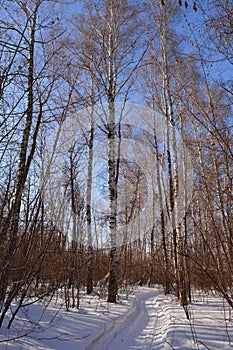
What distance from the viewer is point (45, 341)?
135 inches

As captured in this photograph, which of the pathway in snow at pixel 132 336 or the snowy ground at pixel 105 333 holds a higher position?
the snowy ground at pixel 105 333

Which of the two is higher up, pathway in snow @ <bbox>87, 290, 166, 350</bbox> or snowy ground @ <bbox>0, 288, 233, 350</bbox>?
snowy ground @ <bbox>0, 288, 233, 350</bbox>

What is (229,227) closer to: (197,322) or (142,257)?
(197,322)

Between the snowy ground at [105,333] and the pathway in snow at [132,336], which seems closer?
the snowy ground at [105,333]

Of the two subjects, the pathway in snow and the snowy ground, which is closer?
the snowy ground

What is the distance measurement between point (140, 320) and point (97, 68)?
6.50m

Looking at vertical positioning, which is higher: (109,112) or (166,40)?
(166,40)

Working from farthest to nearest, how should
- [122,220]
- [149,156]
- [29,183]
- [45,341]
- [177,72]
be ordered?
[122,220], [149,156], [177,72], [29,183], [45,341]

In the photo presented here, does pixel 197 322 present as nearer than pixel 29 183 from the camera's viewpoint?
No

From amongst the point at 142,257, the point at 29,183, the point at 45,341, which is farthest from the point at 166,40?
the point at 142,257

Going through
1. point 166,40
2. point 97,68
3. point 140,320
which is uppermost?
point 166,40

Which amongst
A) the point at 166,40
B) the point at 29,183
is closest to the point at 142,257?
the point at 166,40

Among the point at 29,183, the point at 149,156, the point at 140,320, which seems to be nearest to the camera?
the point at 29,183

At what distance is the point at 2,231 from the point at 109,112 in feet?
18.6
